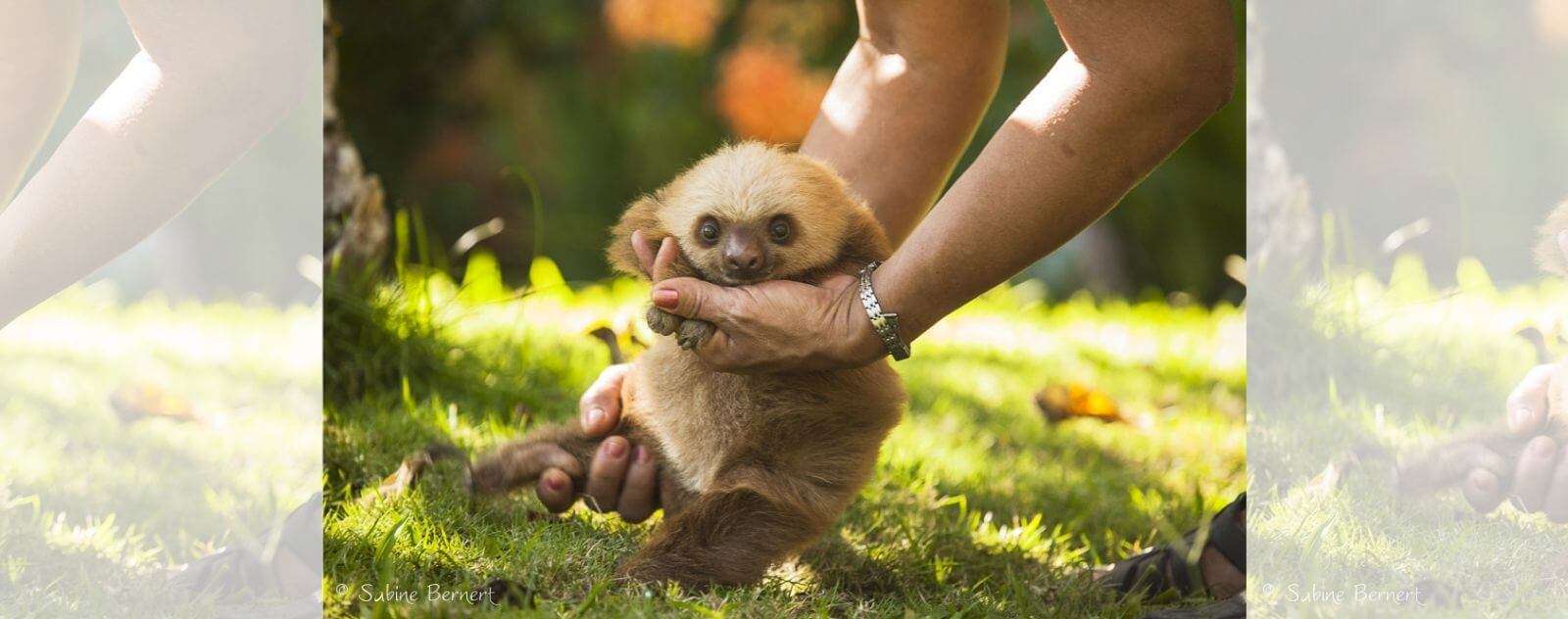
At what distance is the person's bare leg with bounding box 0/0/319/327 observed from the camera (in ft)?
6.50

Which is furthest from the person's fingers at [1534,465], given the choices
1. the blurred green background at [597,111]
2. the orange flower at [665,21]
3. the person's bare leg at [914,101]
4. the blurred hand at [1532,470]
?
the orange flower at [665,21]

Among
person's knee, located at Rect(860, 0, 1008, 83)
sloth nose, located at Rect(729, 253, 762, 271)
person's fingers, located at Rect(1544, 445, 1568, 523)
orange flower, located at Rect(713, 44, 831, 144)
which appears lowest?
person's fingers, located at Rect(1544, 445, 1568, 523)

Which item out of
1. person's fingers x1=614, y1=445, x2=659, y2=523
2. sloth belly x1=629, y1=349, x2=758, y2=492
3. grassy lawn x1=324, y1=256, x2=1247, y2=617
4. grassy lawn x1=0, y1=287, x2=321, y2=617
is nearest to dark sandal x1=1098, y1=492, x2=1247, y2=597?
grassy lawn x1=324, y1=256, x2=1247, y2=617

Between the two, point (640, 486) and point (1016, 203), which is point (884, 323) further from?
point (640, 486)

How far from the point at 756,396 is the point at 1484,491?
120 cm

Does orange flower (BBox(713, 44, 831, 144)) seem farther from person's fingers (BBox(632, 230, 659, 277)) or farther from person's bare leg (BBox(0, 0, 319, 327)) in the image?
person's bare leg (BBox(0, 0, 319, 327))

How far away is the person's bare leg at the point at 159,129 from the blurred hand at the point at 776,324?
0.70 m

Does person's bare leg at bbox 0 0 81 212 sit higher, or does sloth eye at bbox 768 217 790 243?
person's bare leg at bbox 0 0 81 212

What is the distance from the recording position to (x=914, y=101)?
283 centimetres

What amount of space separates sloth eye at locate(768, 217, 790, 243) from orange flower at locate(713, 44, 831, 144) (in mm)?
4675

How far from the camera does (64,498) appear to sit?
2043 mm

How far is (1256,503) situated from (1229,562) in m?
0.62

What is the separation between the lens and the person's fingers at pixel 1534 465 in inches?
81.2

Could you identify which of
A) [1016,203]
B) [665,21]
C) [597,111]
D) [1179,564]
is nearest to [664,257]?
[1016,203]
